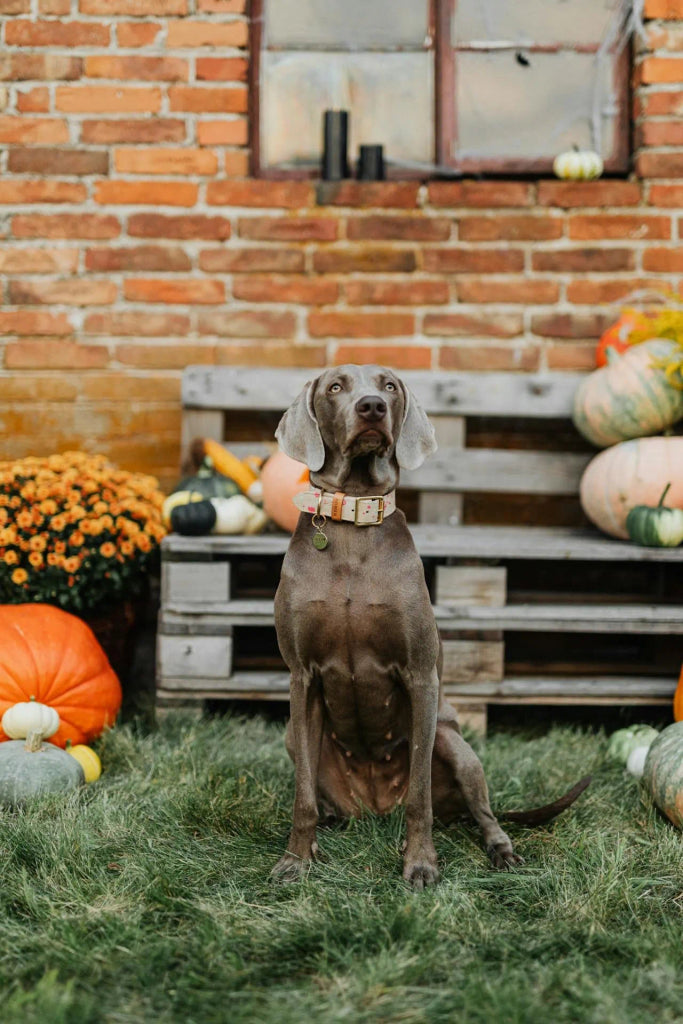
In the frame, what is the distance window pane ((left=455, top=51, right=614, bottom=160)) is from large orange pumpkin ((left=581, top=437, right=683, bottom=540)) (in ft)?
4.94

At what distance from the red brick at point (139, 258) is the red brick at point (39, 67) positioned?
0.76 m

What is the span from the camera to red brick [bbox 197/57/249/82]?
413 centimetres

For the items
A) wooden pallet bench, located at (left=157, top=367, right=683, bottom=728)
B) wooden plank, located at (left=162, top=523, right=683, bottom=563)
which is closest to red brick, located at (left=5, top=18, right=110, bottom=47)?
wooden pallet bench, located at (left=157, top=367, right=683, bottom=728)

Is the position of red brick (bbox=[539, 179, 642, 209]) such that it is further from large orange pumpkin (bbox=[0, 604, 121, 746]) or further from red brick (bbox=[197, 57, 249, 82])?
large orange pumpkin (bbox=[0, 604, 121, 746])

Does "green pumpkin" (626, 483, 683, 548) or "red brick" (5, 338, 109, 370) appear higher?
"red brick" (5, 338, 109, 370)

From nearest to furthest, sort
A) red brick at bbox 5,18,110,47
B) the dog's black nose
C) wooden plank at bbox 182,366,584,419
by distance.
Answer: the dog's black nose
wooden plank at bbox 182,366,584,419
red brick at bbox 5,18,110,47

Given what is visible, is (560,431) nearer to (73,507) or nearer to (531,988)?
(73,507)

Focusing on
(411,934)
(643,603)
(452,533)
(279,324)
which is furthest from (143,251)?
(411,934)

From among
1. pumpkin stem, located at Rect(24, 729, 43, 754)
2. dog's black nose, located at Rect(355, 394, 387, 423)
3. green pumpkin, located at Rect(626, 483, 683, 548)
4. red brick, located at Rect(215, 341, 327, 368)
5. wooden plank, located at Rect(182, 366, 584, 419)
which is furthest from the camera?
red brick, located at Rect(215, 341, 327, 368)

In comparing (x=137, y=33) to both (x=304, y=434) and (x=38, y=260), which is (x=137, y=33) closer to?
(x=38, y=260)

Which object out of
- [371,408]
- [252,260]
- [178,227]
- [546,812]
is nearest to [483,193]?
[252,260]

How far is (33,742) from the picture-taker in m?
2.90

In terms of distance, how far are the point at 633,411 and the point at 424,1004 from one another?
2.51 m

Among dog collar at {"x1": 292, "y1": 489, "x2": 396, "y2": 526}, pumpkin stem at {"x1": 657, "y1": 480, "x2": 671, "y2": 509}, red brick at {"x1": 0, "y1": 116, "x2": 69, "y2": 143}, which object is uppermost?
red brick at {"x1": 0, "y1": 116, "x2": 69, "y2": 143}
